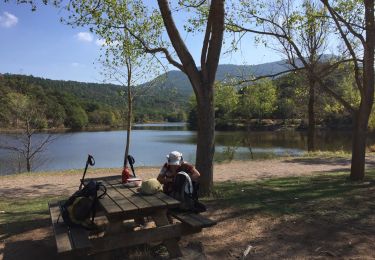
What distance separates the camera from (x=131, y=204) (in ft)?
15.7

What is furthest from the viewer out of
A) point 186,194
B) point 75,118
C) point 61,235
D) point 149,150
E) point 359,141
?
point 75,118

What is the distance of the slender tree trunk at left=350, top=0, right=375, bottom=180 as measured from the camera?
33.1 ft

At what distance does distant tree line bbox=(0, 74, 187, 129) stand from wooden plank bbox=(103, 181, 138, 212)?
15.8 m

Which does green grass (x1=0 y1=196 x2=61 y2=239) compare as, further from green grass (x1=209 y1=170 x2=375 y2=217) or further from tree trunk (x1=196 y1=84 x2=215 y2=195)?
green grass (x1=209 y1=170 x2=375 y2=217)

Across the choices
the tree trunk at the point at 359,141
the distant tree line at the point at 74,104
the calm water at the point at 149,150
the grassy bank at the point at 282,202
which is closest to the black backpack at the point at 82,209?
the grassy bank at the point at 282,202

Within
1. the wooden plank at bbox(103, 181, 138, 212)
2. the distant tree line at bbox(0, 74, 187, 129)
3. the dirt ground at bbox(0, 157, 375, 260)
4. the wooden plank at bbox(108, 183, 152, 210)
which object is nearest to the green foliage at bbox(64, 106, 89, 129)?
the distant tree line at bbox(0, 74, 187, 129)

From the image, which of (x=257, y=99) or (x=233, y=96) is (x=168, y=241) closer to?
(x=233, y=96)

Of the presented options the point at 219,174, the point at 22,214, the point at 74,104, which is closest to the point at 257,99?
the point at 219,174

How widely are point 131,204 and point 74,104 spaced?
73102mm

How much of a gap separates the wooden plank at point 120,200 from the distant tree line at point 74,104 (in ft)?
51.9

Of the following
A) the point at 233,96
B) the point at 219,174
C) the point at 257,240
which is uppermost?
the point at 233,96

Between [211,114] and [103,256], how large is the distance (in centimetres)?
388

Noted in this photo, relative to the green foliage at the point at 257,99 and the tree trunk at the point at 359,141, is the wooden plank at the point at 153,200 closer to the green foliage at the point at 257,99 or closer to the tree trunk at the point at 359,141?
the tree trunk at the point at 359,141

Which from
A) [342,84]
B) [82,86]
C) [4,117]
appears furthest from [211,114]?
[82,86]
